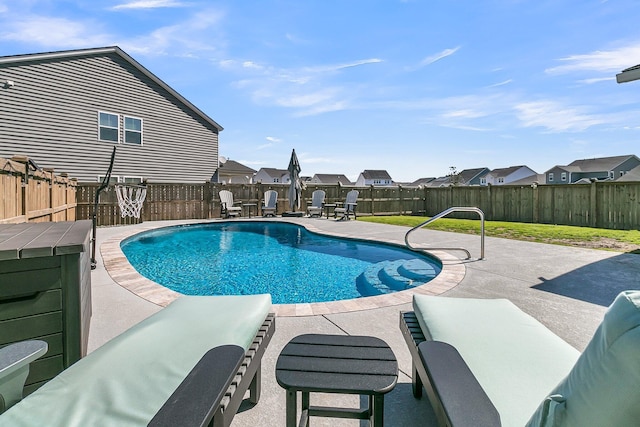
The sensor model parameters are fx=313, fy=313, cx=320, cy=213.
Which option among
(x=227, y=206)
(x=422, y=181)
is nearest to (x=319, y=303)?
(x=227, y=206)

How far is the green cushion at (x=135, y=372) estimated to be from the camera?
112 centimetres

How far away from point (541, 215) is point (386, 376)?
1400 cm

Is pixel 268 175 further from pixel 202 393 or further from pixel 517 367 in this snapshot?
pixel 202 393

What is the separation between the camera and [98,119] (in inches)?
486

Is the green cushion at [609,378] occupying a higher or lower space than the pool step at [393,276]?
higher

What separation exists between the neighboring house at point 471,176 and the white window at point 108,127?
46354 mm

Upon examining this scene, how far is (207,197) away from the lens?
43.2 ft

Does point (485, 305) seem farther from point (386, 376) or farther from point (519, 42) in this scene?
point (519, 42)

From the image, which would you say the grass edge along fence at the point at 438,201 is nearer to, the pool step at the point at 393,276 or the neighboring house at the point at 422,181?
the pool step at the point at 393,276

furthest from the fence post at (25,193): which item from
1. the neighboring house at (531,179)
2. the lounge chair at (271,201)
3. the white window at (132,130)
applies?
the neighboring house at (531,179)

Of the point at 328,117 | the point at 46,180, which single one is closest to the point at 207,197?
the point at 46,180

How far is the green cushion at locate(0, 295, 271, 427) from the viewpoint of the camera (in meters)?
1.12

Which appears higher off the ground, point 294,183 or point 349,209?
point 294,183

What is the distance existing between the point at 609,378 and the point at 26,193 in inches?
257
